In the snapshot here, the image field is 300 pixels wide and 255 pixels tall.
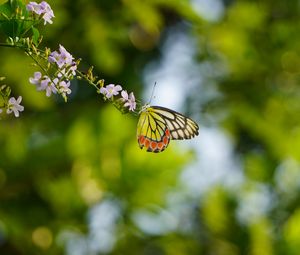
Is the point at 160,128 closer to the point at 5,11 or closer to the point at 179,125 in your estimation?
the point at 179,125

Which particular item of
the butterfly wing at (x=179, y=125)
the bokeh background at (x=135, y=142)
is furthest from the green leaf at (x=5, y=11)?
the bokeh background at (x=135, y=142)

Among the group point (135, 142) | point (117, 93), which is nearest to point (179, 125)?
point (117, 93)

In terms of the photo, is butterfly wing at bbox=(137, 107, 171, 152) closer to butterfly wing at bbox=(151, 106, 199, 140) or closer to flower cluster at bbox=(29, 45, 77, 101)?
butterfly wing at bbox=(151, 106, 199, 140)

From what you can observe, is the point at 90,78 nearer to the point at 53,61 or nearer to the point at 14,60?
the point at 53,61

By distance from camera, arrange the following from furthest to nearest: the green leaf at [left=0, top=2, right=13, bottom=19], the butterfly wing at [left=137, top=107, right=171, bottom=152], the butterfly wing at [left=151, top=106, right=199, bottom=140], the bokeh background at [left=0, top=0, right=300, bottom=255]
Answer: the bokeh background at [left=0, top=0, right=300, bottom=255], the butterfly wing at [left=151, top=106, right=199, bottom=140], the butterfly wing at [left=137, top=107, right=171, bottom=152], the green leaf at [left=0, top=2, right=13, bottom=19]

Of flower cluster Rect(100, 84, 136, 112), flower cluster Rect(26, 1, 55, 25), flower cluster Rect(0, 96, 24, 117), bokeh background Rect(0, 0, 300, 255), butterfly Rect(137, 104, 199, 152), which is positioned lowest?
flower cluster Rect(0, 96, 24, 117)

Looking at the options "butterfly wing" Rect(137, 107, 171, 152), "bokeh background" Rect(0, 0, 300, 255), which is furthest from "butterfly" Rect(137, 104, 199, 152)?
"bokeh background" Rect(0, 0, 300, 255)

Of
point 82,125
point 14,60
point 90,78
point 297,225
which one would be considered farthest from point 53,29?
point 90,78
